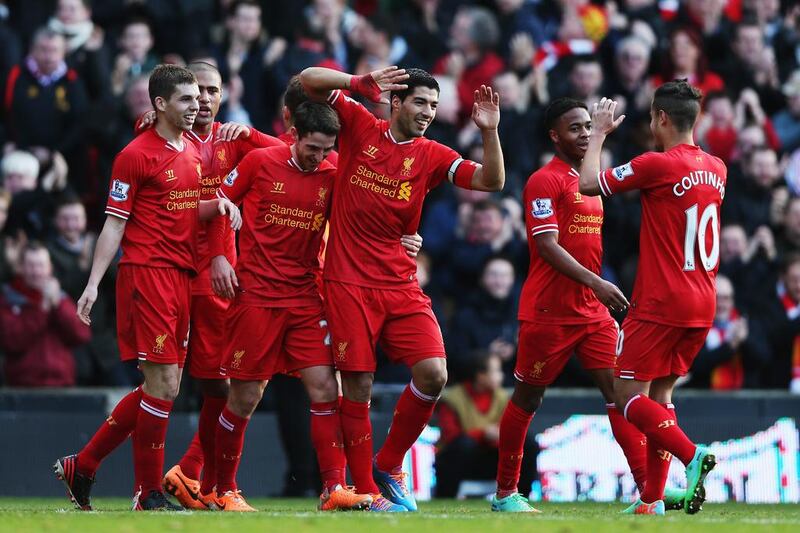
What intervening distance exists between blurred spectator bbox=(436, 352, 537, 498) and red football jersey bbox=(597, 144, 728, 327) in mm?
3836

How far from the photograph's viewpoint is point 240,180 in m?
11.0

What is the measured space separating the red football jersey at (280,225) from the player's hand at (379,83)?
836mm

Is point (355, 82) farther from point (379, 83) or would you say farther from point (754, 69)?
point (754, 69)

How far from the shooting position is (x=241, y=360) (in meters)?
10.8

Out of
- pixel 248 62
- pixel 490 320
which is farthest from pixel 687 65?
pixel 248 62

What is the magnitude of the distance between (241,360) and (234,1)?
7765mm

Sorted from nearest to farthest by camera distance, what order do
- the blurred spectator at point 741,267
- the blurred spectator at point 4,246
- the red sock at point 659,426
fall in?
the red sock at point 659,426
the blurred spectator at point 4,246
the blurred spectator at point 741,267

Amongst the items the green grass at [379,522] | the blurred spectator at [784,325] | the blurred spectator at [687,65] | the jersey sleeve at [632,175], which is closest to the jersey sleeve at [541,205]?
the jersey sleeve at [632,175]

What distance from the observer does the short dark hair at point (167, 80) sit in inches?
423

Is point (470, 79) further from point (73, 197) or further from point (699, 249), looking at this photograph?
point (699, 249)

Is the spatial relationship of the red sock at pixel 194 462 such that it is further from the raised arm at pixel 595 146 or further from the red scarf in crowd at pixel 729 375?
the red scarf in crowd at pixel 729 375

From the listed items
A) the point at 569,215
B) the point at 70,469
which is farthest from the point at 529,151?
the point at 70,469

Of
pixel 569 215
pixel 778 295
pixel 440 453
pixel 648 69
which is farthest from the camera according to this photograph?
pixel 648 69

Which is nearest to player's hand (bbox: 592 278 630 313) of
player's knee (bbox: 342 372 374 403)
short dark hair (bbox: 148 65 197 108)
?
player's knee (bbox: 342 372 374 403)
